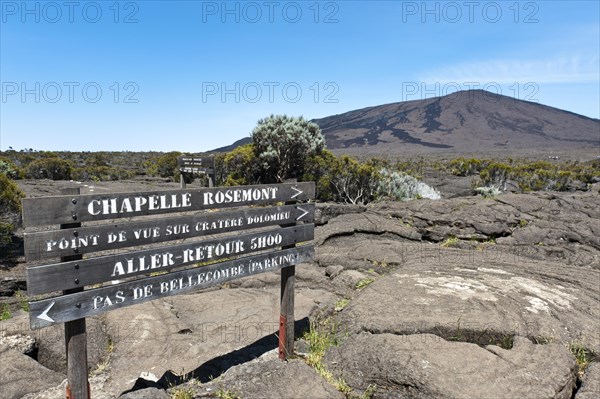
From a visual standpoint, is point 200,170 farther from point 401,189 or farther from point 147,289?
point 147,289

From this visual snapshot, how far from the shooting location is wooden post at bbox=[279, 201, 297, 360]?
180 inches

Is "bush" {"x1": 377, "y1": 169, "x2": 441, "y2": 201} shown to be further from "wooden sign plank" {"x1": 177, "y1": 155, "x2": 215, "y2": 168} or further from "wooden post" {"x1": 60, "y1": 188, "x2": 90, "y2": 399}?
"wooden post" {"x1": 60, "y1": 188, "x2": 90, "y2": 399}

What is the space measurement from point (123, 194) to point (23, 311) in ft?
16.1

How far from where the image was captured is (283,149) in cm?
1986

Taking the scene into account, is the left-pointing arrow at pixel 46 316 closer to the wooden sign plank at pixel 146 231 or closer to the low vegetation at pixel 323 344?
the wooden sign plank at pixel 146 231

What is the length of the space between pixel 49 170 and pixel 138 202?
30.3 meters

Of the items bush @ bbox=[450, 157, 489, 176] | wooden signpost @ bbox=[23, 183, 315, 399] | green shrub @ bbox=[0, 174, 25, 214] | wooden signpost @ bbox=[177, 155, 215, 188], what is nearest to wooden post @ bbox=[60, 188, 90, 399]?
wooden signpost @ bbox=[23, 183, 315, 399]

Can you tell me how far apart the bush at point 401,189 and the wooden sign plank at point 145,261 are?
45.4 ft

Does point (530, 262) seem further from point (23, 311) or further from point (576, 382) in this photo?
point (23, 311)

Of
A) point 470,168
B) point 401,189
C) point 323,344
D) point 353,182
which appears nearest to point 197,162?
point 353,182

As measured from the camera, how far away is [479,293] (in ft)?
19.0

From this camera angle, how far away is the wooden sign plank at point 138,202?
306 cm

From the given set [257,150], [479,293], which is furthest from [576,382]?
[257,150]

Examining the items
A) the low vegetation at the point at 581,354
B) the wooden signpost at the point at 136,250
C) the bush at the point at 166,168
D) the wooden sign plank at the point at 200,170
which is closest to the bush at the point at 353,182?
the wooden sign plank at the point at 200,170
